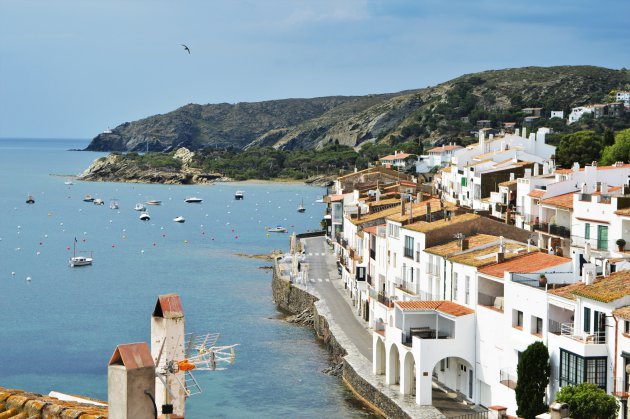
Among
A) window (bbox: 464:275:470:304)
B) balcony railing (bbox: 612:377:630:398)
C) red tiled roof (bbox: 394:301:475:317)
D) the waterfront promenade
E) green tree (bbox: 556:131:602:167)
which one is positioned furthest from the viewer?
green tree (bbox: 556:131:602:167)

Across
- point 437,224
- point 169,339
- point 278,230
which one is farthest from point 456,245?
point 278,230

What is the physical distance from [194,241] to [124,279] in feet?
100

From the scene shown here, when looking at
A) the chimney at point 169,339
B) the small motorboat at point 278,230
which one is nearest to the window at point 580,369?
the chimney at point 169,339

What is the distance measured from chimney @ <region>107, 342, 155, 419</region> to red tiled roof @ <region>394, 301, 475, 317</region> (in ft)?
83.5

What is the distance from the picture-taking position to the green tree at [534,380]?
29.7 m

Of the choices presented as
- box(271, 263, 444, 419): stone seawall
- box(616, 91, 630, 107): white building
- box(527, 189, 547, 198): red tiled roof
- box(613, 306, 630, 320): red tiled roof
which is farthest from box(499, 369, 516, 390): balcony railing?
box(616, 91, 630, 107): white building

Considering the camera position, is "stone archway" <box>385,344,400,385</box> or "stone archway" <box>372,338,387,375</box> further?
"stone archway" <box>372,338,387,375</box>

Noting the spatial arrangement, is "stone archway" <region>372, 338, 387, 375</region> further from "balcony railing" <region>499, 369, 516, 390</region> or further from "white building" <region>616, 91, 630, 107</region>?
"white building" <region>616, 91, 630, 107</region>

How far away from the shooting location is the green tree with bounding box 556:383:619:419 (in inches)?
1007

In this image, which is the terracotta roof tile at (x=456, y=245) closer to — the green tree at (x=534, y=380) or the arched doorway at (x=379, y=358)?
the arched doorway at (x=379, y=358)

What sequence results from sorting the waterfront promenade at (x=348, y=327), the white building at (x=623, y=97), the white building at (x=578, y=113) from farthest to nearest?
the white building at (x=623, y=97)
the white building at (x=578, y=113)
the waterfront promenade at (x=348, y=327)

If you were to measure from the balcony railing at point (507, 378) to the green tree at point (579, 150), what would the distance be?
5009cm

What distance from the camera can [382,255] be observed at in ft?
162

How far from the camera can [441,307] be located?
36.0 meters
